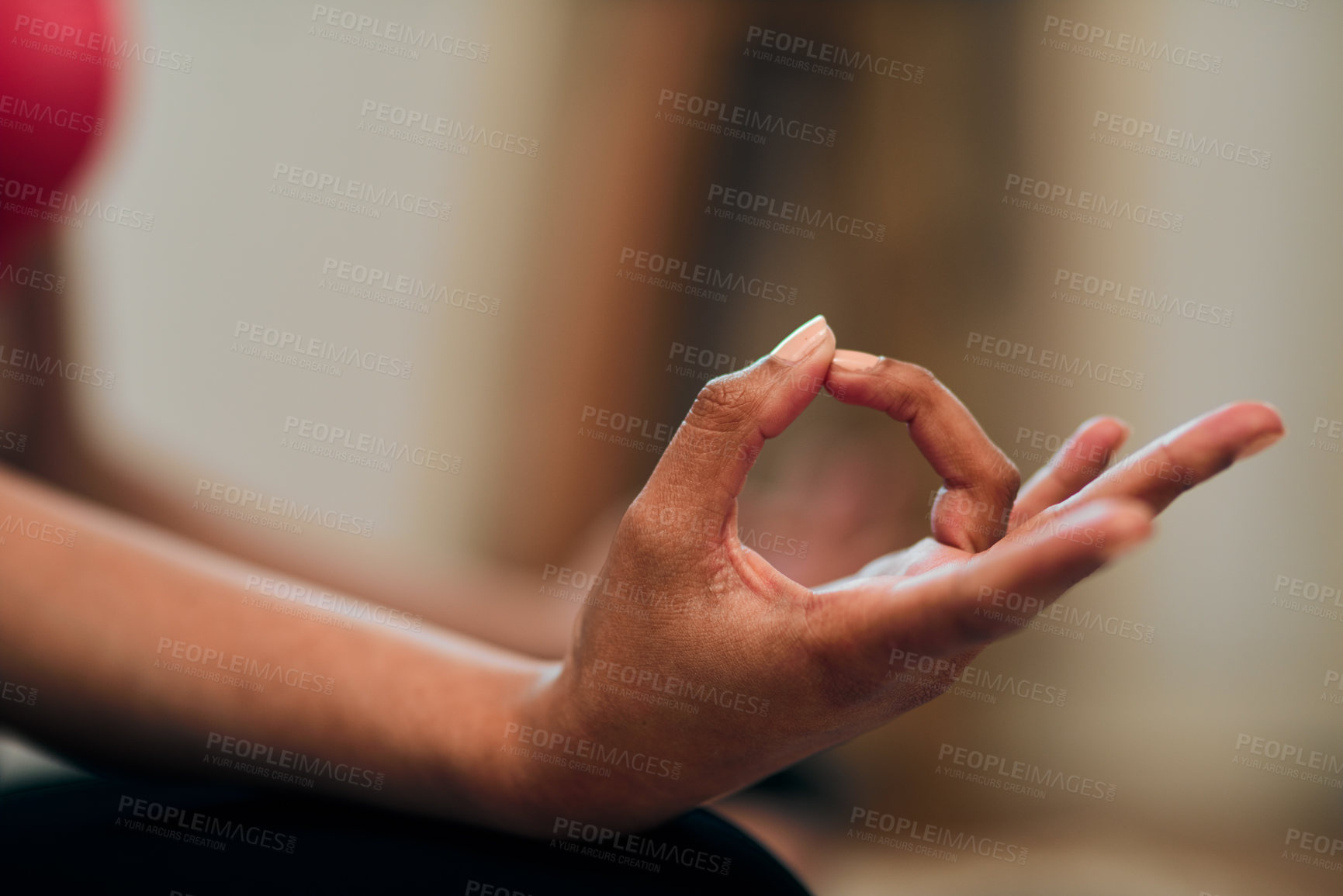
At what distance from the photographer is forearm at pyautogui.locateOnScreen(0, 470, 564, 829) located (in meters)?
0.73

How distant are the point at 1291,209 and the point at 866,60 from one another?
3.61 ft

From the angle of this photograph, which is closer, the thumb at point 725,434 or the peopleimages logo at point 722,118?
the thumb at point 725,434

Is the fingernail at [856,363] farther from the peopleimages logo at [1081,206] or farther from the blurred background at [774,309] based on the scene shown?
the peopleimages logo at [1081,206]

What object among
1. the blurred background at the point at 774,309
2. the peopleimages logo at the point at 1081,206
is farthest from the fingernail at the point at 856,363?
the peopleimages logo at the point at 1081,206

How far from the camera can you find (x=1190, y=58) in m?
1.89

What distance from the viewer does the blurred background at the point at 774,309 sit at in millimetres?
1704

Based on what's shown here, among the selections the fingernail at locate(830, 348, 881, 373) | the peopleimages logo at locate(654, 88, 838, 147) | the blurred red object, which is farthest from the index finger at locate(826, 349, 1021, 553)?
the peopleimages logo at locate(654, 88, 838, 147)

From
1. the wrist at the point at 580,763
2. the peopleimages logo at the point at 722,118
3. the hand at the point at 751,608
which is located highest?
the peopleimages logo at the point at 722,118

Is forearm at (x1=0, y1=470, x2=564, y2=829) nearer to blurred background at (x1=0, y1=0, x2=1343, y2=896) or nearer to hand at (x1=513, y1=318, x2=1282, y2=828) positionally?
hand at (x1=513, y1=318, x2=1282, y2=828)

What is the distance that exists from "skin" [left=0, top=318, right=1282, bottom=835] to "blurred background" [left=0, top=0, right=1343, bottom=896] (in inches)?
28.3

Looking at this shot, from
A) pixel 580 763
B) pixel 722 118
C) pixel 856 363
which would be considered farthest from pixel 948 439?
pixel 722 118

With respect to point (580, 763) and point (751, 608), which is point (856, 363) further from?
point (580, 763)

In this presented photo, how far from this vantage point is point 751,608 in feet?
2.04

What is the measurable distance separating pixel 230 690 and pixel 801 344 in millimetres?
605
